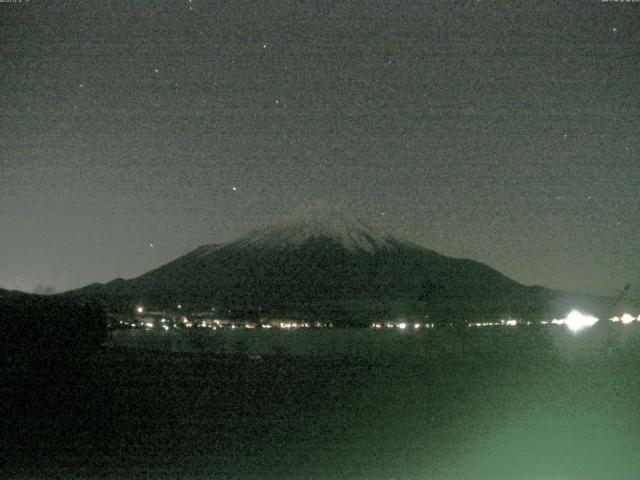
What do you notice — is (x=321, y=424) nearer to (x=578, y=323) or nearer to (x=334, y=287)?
(x=578, y=323)

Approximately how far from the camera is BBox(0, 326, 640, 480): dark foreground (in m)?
11.5

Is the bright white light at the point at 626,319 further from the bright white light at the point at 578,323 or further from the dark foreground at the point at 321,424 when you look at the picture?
the dark foreground at the point at 321,424

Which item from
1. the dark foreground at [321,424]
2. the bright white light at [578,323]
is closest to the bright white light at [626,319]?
the bright white light at [578,323]

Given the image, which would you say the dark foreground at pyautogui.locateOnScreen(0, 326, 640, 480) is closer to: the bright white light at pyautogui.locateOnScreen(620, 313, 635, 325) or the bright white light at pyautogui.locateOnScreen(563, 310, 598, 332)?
the bright white light at pyautogui.locateOnScreen(563, 310, 598, 332)

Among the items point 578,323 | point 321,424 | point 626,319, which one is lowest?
point 321,424

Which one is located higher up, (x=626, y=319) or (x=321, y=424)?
(x=626, y=319)

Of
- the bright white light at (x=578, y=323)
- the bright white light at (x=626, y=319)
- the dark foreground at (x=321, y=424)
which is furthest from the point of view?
the bright white light at (x=626, y=319)

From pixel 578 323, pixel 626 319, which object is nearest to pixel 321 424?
pixel 578 323

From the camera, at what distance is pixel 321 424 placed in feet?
49.1

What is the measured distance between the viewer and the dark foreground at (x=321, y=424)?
11.5 metres

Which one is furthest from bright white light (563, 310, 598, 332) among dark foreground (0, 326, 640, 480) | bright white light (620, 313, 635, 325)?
dark foreground (0, 326, 640, 480)

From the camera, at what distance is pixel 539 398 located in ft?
59.8

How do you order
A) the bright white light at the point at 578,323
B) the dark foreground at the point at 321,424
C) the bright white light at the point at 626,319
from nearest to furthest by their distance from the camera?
the dark foreground at the point at 321,424, the bright white light at the point at 578,323, the bright white light at the point at 626,319

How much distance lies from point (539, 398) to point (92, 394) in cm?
848
